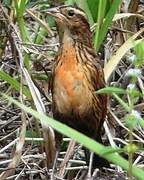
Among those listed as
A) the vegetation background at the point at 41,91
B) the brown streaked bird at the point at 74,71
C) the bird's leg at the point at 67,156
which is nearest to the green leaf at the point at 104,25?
the vegetation background at the point at 41,91

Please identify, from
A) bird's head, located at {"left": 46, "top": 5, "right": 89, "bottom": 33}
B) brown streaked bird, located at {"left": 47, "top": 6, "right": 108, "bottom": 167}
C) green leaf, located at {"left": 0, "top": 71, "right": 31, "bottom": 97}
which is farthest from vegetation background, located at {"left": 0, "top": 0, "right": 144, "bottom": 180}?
bird's head, located at {"left": 46, "top": 5, "right": 89, "bottom": 33}

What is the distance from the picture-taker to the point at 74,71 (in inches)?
125

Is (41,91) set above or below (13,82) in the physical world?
below

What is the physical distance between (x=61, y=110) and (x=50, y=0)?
98cm

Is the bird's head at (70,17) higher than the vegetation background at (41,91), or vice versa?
the bird's head at (70,17)

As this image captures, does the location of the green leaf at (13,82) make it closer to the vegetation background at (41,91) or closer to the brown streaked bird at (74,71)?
the vegetation background at (41,91)

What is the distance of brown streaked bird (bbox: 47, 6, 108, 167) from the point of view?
3189 mm

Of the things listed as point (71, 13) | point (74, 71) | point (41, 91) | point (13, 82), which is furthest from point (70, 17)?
point (41, 91)

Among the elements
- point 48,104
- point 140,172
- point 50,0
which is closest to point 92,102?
point 48,104

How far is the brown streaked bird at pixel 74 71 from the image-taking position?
319 centimetres

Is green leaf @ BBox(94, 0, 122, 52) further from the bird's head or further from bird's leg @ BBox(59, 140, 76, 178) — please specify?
bird's leg @ BBox(59, 140, 76, 178)

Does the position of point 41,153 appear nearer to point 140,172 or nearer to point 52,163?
point 52,163

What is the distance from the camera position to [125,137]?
389cm

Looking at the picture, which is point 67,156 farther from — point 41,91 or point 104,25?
→ point 104,25
